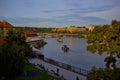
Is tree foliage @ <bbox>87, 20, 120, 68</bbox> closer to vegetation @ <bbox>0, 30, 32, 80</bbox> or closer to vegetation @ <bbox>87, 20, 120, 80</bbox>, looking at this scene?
vegetation @ <bbox>87, 20, 120, 80</bbox>

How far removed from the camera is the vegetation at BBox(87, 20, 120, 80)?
41.9 ft

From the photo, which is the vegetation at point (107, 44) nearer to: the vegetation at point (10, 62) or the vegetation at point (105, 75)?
the vegetation at point (105, 75)

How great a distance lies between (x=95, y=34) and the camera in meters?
14.0

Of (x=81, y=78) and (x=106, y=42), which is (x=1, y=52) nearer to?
(x=81, y=78)

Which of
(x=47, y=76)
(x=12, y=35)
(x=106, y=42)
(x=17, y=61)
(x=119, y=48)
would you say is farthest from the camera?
(x=12, y=35)

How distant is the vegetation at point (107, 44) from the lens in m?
12.8

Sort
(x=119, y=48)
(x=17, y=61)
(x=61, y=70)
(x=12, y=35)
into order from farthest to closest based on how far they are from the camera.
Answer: (x=12, y=35) < (x=61, y=70) < (x=17, y=61) < (x=119, y=48)

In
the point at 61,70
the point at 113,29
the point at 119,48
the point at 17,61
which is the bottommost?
the point at 61,70

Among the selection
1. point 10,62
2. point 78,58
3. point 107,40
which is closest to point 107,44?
point 107,40

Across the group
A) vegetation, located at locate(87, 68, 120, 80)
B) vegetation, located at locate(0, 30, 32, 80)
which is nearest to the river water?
vegetation, located at locate(0, 30, 32, 80)

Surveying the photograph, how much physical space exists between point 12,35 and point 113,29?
33463 millimetres

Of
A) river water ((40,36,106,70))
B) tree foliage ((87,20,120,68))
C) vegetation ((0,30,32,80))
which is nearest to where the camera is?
tree foliage ((87,20,120,68))

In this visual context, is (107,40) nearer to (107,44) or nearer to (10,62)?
(107,44)

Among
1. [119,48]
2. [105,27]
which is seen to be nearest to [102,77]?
[119,48]
